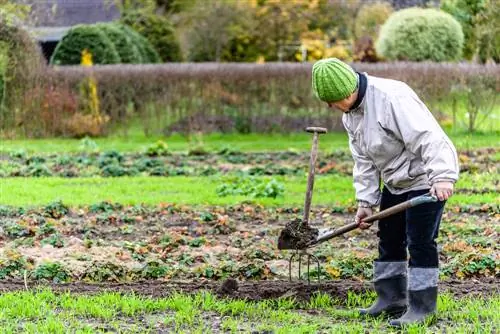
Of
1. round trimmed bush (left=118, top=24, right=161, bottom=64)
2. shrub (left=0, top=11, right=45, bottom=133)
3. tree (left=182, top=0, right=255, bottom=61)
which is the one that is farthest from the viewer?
tree (left=182, top=0, right=255, bottom=61)

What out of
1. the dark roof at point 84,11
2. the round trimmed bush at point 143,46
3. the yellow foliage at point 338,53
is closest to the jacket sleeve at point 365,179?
Result: the round trimmed bush at point 143,46

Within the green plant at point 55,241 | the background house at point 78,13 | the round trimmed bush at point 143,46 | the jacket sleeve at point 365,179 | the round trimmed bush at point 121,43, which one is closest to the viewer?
the jacket sleeve at point 365,179

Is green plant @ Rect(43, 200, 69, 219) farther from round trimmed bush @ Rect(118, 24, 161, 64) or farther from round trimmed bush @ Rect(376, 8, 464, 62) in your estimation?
round trimmed bush @ Rect(118, 24, 161, 64)

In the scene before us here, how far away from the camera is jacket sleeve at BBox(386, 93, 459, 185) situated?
5629mm

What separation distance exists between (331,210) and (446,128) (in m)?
10.0

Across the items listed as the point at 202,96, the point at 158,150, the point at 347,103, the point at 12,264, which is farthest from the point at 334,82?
the point at 202,96

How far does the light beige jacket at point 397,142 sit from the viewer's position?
18.6ft

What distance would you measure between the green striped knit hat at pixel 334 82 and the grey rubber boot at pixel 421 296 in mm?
1243

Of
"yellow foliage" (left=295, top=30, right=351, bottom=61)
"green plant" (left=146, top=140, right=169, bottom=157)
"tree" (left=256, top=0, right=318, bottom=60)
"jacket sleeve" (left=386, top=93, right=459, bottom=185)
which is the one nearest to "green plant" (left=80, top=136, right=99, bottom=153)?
"green plant" (left=146, top=140, right=169, bottom=157)

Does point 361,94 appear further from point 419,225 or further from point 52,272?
point 52,272

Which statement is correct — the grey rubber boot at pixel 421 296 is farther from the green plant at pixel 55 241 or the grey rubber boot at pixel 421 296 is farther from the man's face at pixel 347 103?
the green plant at pixel 55 241

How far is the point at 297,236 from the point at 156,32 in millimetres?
26062

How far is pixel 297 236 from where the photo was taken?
262 inches

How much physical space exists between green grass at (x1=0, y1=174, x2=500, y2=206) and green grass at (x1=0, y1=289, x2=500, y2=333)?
487 centimetres
